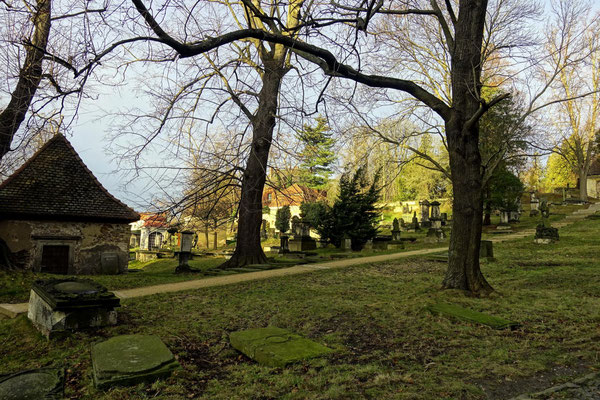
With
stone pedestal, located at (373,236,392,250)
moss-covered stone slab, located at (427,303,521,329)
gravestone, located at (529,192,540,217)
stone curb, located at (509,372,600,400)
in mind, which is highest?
gravestone, located at (529,192,540,217)

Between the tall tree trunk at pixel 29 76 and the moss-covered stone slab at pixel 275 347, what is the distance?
4.84 meters

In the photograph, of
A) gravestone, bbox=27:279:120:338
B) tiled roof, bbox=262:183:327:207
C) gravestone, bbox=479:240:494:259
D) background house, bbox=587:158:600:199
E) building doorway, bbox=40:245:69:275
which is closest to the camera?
gravestone, bbox=27:279:120:338

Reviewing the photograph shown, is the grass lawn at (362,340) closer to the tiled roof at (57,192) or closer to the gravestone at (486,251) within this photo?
the gravestone at (486,251)

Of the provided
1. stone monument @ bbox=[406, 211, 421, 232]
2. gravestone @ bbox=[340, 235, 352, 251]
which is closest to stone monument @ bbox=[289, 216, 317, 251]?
gravestone @ bbox=[340, 235, 352, 251]

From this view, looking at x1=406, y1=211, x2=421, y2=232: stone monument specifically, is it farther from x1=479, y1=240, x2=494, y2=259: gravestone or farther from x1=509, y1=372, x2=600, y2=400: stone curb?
x1=509, y1=372, x2=600, y2=400: stone curb

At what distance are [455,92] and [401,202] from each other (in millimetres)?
36210

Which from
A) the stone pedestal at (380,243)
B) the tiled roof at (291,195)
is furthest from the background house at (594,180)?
the tiled roof at (291,195)

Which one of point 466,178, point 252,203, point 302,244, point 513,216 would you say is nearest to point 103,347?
point 466,178

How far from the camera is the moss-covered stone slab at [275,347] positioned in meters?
4.01

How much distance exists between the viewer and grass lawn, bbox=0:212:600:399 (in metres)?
3.41

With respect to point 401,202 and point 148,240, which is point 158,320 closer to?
point 148,240

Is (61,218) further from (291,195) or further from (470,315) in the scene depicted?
(470,315)

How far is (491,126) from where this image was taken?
21.7 meters

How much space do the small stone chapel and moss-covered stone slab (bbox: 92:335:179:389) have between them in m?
12.2
